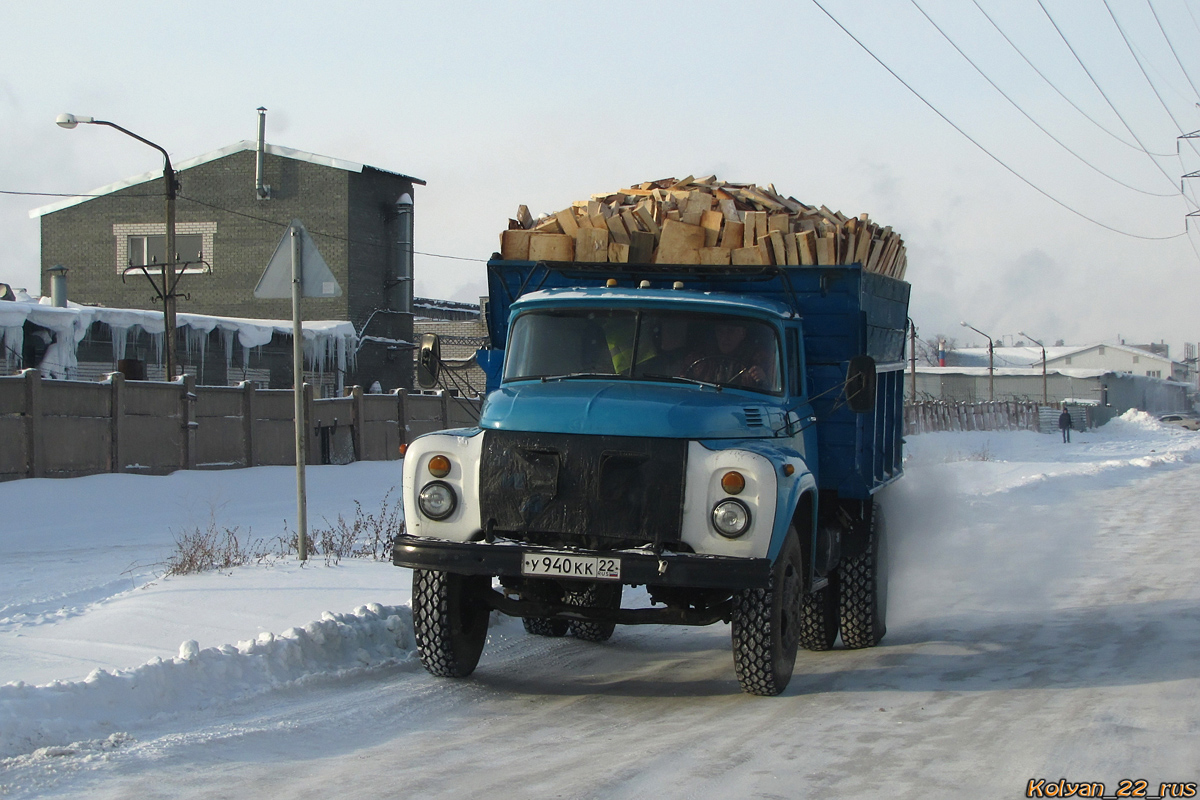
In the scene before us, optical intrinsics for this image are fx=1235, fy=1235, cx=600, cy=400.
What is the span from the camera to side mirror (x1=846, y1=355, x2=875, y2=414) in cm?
748

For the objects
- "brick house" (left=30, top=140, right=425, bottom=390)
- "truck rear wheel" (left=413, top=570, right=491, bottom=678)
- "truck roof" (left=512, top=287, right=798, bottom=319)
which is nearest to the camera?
"truck rear wheel" (left=413, top=570, right=491, bottom=678)

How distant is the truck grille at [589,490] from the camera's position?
6531 mm

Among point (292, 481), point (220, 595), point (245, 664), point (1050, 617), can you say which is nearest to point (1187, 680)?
point (1050, 617)

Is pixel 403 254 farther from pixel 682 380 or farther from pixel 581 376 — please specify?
pixel 682 380

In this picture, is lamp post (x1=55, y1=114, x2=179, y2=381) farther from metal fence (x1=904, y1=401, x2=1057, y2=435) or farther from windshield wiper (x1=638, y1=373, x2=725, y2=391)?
metal fence (x1=904, y1=401, x2=1057, y2=435)

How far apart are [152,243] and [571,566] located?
41993mm

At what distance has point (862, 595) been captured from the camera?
8945 millimetres

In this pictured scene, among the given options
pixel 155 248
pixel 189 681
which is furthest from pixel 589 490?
pixel 155 248

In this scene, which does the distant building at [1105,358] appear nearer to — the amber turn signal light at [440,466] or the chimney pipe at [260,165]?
the chimney pipe at [260,165]

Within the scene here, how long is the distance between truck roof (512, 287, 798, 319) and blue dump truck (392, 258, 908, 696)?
0.05ft

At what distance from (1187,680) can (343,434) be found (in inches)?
833

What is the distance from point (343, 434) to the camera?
2648 centimetres

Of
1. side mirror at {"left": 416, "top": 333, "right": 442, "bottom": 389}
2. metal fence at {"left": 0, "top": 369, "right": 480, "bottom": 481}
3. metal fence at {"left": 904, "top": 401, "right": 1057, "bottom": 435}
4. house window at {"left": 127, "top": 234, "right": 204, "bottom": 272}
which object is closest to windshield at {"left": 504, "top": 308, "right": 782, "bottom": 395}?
side mirror at {"left": 416, "top": 333, "right": 442, "bottom": 389}

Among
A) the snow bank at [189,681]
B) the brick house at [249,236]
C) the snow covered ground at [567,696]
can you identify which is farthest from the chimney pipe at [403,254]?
the snow bank at [189,681]
